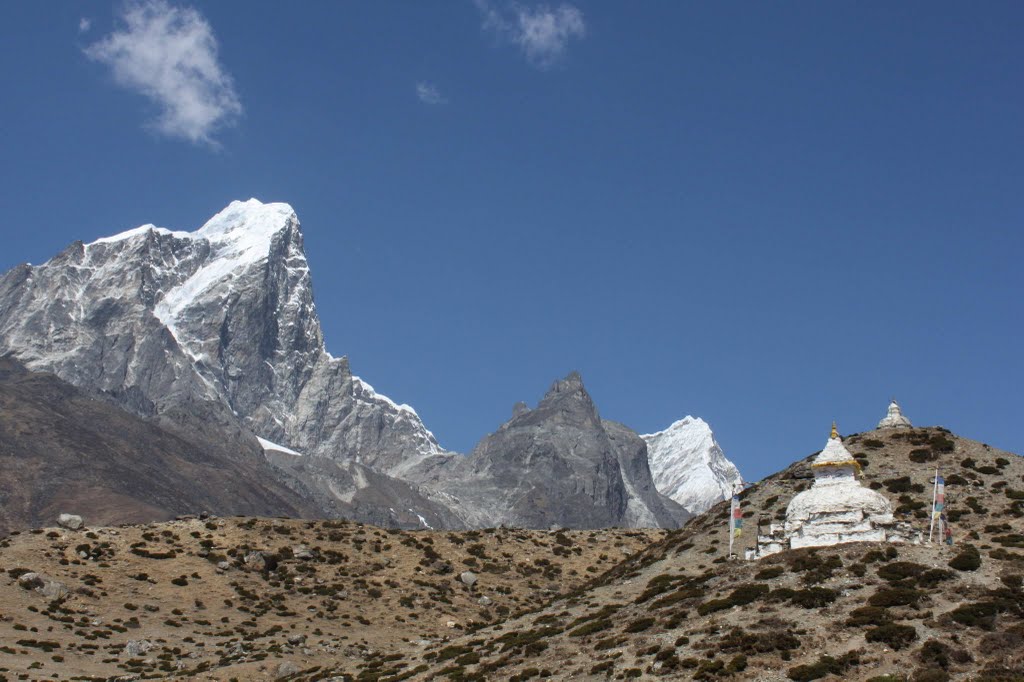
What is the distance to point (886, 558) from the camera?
64.1 m

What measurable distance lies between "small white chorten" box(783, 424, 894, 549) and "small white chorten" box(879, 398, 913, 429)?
27.4 metres

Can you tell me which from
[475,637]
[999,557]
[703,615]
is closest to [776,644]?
[703,615]

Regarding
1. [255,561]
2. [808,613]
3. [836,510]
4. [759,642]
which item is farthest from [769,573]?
[255,561]

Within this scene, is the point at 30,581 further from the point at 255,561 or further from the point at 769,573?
the point at 769,573

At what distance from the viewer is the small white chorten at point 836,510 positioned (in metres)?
68.2

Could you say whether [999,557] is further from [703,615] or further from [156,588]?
[156,588]

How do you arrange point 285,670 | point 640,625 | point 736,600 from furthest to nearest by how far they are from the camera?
point 285,670, point 640,625, point 736,600

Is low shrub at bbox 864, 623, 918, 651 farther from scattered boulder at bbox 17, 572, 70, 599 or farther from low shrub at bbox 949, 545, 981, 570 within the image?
scattered boulder at bbox 17, 572, 70, 599

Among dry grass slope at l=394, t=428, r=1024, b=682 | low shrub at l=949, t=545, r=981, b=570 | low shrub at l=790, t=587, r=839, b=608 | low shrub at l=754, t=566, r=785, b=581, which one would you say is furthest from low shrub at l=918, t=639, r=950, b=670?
low shrub at l=754, t=566, r=785, b=581

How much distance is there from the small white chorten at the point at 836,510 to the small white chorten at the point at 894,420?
27362 millimetres

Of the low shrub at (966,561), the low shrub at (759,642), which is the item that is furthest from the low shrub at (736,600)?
the low shrub at (966,561)

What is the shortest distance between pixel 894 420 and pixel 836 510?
3239 centimetres

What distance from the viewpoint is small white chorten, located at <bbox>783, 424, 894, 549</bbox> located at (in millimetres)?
68188

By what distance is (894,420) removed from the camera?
9919 cm
